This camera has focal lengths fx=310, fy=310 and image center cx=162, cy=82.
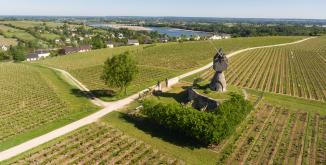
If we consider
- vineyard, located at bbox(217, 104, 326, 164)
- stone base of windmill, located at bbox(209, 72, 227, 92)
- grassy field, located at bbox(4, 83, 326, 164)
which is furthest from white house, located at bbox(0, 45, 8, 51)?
vineyard, located at bbox(217, 104, 326, 164)

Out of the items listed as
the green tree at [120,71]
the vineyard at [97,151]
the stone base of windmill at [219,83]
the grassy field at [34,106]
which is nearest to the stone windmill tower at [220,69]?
the stone base of windmill at [219,83]

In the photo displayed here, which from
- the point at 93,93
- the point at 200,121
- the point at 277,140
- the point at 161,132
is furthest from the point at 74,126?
the point at 277,140

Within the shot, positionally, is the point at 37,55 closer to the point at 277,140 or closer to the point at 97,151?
the point at 97,151

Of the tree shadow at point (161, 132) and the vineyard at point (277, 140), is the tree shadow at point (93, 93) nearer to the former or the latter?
the tree shadow at point (161, 132)

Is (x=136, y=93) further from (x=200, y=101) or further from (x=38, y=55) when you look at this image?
(x=38, y=55)

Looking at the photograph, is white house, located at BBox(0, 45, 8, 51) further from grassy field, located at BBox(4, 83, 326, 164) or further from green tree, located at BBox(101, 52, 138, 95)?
grassy field, located at BBox(4, 83, 326, 164)
